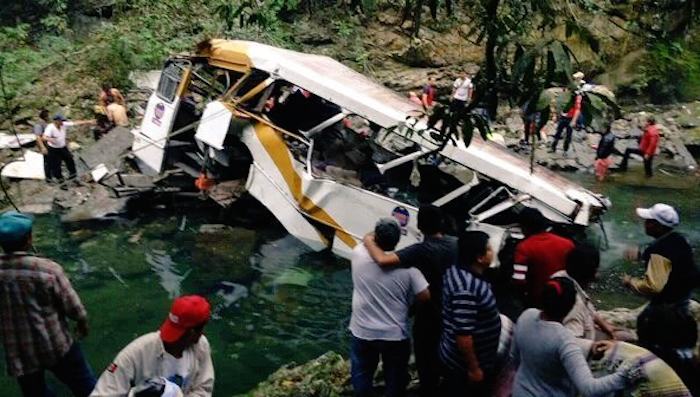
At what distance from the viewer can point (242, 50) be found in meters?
9.41

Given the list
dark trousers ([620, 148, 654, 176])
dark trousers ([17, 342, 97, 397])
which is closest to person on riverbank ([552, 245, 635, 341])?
dark trousers ([17, 342, 97, 397])

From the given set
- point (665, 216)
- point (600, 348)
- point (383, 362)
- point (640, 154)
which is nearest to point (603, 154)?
point (640, 154)

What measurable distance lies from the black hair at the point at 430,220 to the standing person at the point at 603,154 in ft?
32.8

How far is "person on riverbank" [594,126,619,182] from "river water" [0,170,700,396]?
2637 millimetres

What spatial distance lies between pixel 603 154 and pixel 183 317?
40.2ft

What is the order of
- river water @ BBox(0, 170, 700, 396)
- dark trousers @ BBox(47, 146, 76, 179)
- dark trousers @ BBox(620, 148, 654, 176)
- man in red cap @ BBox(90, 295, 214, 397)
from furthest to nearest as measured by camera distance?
dark trousers @ BBox(620, 148, 654, 176) < dark trousers @ BBox(47, 146, 76, 179) < river water @ BBox(0, 170, 700, 396) < man in red cap @ BBox(90, 295, 214, 397)

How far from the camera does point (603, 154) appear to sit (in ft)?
44.9

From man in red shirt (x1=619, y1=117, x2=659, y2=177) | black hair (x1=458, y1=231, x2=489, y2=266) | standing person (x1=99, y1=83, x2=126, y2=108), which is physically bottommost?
man in red shirt (x1=619, y1=117, x2=659, y2=177)

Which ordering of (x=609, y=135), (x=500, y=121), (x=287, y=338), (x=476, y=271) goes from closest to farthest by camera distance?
1. (x=476, y=271)
2. (x=287, y=338)
3. (x=609, y=135)
4. (x=500, y=121)

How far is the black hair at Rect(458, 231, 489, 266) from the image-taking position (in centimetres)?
374

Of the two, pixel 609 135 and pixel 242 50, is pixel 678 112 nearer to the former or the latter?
pixel 609 135

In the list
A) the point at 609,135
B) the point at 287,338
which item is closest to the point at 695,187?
the point at 609,135

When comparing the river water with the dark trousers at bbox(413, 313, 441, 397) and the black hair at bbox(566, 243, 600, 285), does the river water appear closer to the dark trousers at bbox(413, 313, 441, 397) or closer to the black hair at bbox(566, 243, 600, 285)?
the dark trousers at bbox(413, 313, 441, 397)

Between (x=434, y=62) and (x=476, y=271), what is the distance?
16.8 m
